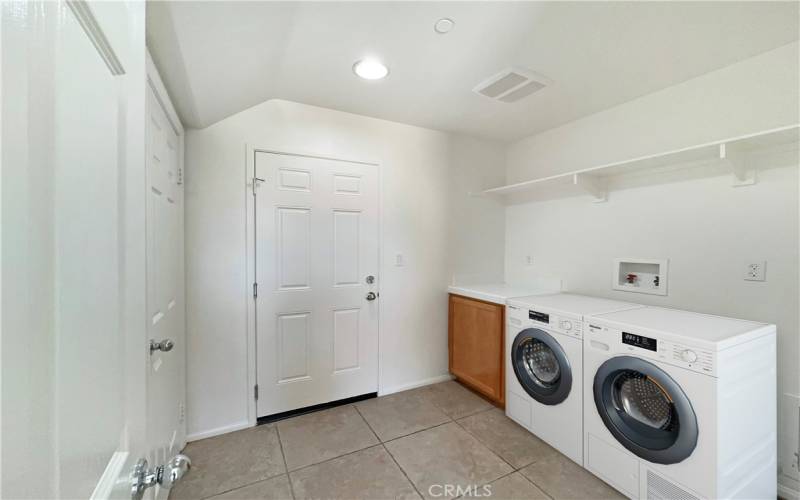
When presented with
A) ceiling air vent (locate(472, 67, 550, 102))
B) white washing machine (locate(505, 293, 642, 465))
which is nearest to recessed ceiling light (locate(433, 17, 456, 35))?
ceiling air vent (locate(472, 67, 550, 102))

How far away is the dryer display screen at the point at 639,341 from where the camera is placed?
156 centimetres

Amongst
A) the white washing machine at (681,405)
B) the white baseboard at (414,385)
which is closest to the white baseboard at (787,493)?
the white washing machine at (681,405)

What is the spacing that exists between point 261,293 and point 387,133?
1.68 m

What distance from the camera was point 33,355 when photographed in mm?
315

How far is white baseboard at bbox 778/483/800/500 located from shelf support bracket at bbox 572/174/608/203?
6.25 feet

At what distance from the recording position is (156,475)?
0.64 m

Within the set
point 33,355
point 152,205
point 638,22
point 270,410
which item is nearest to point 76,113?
point 33,355

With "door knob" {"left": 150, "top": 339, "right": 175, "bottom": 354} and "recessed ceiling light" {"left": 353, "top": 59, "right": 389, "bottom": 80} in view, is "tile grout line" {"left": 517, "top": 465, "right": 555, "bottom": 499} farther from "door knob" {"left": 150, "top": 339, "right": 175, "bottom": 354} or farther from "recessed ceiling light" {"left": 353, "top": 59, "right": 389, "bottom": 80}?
"recessed ceiling light" {"left": 353, "top": 59, "right": 389, "bottom": 80}

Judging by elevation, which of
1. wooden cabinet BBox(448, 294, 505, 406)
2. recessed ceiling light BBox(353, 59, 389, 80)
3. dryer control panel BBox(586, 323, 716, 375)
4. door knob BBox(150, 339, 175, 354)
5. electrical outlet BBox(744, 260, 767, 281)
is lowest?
wooden cabinet BBox(448, 294, 505, 406)

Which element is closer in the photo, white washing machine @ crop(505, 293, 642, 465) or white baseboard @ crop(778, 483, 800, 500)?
white baseboard @ crop(778, 483, 800, 500)

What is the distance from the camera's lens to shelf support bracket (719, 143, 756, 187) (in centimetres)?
174

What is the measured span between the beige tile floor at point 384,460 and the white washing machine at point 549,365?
0.14m

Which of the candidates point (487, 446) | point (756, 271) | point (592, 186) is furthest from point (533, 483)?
point (592, 186)

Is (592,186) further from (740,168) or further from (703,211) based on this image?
(740,168)
